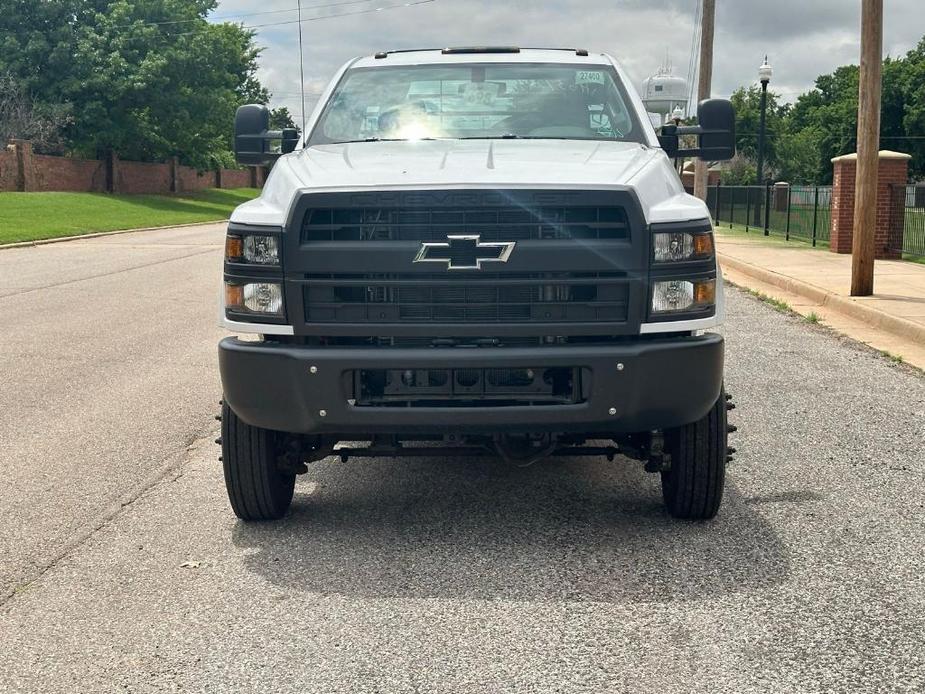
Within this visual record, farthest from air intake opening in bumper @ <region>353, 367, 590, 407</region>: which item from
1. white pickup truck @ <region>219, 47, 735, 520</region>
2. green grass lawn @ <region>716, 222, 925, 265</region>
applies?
green grass lawn @ <region>716, 222, 925, 265</region>

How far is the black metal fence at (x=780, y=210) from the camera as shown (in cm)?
2475

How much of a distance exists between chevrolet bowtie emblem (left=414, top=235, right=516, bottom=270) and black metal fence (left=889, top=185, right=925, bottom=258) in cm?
1696

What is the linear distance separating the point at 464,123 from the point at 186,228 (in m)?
33.5

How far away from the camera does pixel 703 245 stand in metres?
4.52

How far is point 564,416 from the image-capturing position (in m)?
4.43

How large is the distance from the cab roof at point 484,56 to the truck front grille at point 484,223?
2.23 meters

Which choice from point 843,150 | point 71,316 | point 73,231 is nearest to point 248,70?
point 843,150

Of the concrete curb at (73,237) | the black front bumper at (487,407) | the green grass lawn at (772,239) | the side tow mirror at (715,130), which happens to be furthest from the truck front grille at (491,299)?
the concrete curb at (73,237)

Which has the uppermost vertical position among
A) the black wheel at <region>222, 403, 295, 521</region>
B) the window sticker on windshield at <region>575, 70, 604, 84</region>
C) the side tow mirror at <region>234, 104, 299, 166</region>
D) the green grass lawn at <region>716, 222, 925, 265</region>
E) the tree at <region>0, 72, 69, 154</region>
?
the tree at <region>0, 72, 69, 154</region>

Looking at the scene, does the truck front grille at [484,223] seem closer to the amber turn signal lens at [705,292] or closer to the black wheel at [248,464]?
the amber turn signal lens at [705,292]

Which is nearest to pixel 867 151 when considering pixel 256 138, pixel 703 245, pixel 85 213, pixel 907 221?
pixel 907 221

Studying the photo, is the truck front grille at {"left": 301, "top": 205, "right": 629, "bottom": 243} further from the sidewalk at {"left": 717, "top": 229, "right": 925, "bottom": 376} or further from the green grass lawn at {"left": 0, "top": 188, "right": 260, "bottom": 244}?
the green grass lawn at {"left": 0, "top": 188, "right": 260, "bottom": 244}

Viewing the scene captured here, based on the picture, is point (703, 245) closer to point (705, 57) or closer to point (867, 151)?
point (867, 151)

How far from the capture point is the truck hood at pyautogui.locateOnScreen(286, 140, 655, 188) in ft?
14.9
